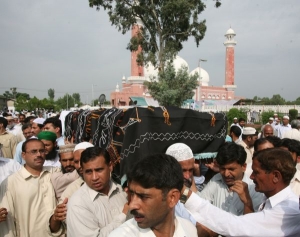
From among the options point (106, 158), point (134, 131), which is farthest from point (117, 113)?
point (106, 158)

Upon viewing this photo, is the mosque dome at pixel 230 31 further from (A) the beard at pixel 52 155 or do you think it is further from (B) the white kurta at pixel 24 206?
(B) the white kurta at pixel 24 206

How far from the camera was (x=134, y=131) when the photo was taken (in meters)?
2.57

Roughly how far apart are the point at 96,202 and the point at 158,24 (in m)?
15.9

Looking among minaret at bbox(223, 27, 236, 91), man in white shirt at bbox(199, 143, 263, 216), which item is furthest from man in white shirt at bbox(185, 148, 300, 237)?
minaret at bbox(223, 27, 236, 91)

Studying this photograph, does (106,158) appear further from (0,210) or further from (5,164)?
(5,164)

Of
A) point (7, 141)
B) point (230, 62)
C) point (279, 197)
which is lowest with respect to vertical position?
point (7, 141)

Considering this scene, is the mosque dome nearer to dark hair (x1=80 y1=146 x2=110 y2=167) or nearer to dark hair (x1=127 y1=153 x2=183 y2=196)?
dark hair (x1=80 y1=146 x2=110 y2=167)

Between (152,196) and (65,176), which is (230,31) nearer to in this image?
(65,176)

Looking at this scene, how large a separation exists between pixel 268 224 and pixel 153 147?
3.63ft

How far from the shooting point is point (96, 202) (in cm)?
214

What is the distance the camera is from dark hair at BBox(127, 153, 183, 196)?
1.38 meters

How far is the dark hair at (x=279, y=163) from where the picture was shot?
1.95m

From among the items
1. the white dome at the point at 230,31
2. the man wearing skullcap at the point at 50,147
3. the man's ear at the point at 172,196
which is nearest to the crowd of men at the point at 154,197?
the man's ear at the point at 172,196

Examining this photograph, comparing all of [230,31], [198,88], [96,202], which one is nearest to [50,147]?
[96,202]
